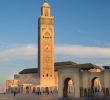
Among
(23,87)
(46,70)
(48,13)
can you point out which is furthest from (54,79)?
(48,13)

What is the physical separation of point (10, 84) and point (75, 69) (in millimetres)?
92493

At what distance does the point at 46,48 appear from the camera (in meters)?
135

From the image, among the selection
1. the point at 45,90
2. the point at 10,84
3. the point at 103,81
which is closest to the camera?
the point at 103,81

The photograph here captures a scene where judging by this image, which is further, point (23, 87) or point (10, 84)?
point (10, 84)

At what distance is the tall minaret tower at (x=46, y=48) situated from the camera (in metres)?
134

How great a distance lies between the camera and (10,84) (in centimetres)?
15725

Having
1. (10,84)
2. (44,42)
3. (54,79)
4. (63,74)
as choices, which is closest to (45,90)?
(54,79)

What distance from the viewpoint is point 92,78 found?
69.0 meters

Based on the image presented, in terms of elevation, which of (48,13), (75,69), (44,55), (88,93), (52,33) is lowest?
(88,93)

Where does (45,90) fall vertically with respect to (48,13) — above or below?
below

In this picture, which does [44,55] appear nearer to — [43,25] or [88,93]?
[43,25]

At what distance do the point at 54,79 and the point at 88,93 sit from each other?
66444mm

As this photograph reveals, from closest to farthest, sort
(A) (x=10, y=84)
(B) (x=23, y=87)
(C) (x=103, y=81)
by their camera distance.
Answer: (C) (x=103, y=81) → (B) (x=23, y=87) → (A) (x=10, y=84)

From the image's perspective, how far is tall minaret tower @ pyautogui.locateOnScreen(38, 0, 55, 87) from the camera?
134 metres
